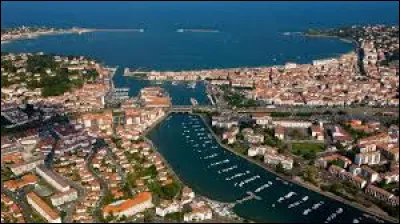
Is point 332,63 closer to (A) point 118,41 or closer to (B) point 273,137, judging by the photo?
(B) point 273,137

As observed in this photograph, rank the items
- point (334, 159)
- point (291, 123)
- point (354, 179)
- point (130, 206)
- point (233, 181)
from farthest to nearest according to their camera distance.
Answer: point (291, 123)
point (334, 159)
point (233, 181)
point (354, 179)
point (130, 206)

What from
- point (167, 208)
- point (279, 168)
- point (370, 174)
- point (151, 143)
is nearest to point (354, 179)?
point (370, 174)

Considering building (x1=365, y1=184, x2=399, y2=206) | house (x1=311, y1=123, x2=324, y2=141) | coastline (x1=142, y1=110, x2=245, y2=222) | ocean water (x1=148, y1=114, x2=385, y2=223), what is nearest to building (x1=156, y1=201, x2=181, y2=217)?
coastline (x1=142, y1=110, x2=245, y2=222)

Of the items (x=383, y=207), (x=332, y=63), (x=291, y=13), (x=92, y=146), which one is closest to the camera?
(x=383, y=207)

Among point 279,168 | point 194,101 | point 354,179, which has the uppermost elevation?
point 194,101

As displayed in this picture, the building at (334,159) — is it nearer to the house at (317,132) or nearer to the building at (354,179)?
the building at (354,179)

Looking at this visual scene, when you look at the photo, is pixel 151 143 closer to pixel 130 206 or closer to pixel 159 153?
pixel 159 153

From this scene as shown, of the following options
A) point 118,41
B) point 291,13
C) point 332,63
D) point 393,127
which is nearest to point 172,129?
point 393,127

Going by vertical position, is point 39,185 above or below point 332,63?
below
